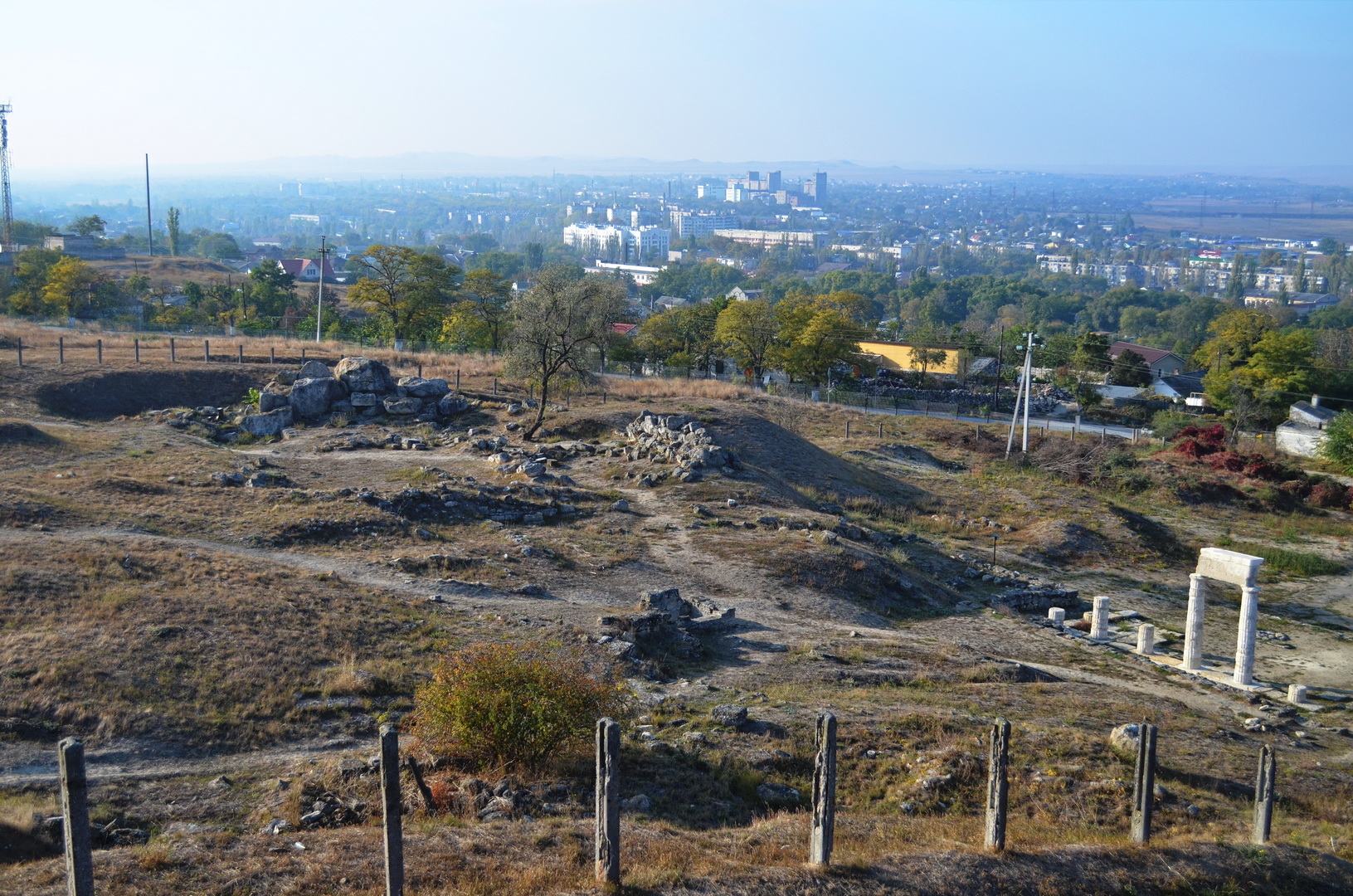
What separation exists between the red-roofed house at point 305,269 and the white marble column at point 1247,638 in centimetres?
12562

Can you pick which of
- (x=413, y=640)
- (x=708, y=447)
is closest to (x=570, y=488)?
(x=708, y=447)

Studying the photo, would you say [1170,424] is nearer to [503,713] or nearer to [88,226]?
[503,713]

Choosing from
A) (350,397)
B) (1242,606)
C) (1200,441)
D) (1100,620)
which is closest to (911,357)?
(1200,441)

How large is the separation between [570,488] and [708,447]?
215 inches

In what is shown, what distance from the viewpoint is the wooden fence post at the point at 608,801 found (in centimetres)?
897

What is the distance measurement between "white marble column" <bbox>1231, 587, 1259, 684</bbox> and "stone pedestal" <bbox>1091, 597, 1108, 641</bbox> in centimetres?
303

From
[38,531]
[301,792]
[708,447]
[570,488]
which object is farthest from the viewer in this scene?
[708,447]

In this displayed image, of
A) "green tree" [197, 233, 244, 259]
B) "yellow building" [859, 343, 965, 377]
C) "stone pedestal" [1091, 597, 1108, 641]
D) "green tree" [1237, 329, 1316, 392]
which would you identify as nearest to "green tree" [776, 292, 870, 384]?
"yellow building" [859, 343, 965, 377]

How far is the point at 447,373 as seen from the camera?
47.8 meters

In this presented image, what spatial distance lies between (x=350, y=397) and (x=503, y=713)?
98.0 ft

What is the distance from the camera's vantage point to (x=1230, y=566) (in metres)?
21.0

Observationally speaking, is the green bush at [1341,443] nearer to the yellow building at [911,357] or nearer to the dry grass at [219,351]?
the yellow building at [911,357]

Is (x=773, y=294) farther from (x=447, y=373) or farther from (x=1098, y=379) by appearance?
(x=447, y=373)

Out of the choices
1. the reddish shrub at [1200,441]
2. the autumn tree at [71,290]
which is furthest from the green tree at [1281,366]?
the autumn tree at [71,290]
